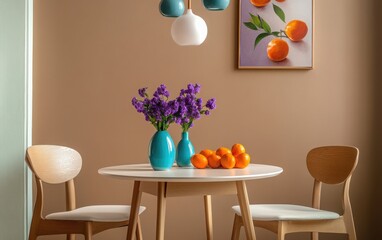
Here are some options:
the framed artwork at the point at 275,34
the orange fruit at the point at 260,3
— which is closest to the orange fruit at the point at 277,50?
the framed artwork at the point at 275,34

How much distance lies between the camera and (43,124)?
3967 mm

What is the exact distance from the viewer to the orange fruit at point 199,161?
2.99m

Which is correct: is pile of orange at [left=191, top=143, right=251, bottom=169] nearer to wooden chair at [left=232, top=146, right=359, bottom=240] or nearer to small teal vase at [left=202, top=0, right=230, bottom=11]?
wooden chair at [left=232, top=146, right=359, bottom=240]

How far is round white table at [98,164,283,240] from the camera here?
259cm

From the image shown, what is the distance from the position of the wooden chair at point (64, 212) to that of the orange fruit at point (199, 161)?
43 centimetres

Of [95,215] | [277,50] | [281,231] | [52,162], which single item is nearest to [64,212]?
[95,215]

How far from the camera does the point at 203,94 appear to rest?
3.99 meters

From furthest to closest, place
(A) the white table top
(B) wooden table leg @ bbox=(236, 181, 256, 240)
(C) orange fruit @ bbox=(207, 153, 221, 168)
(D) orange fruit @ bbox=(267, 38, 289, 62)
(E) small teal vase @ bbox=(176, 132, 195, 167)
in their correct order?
(D) orange fruit @ bbox=(267, 38, 289, 62), (E) small teal vase @ bbox=(176, 132, 195, 167), (C) orange fruit @ bbox=(207, 153, 221, 168), (B) wooden table leg @ bbox=(236, 181, 256, 240), (A) the white table top

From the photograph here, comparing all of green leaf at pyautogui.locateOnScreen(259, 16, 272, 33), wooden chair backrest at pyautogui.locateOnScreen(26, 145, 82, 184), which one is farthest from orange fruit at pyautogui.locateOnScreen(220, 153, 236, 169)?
green leaf at pyautogui.locateOnScreen(259, 16, 272, 33)

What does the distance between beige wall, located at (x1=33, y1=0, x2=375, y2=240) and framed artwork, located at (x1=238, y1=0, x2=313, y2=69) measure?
64mm

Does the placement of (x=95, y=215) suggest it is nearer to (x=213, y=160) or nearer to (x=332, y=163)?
(x=213, y=160)

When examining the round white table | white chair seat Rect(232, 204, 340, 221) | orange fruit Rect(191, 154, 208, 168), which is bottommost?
white chair seat Rect(232, 204, 340, 221)

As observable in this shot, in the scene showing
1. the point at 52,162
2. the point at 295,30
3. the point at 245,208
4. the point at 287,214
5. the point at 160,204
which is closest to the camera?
the point at 160,204

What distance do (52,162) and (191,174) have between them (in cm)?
95
